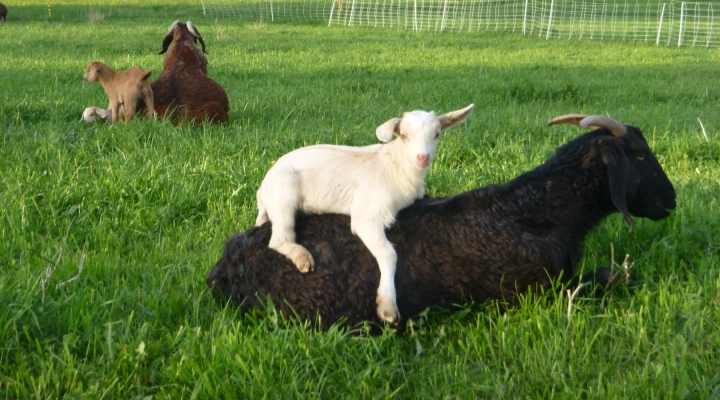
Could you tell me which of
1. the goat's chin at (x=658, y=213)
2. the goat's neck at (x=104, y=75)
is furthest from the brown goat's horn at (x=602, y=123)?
the goat's neck at (x=104, y=75)

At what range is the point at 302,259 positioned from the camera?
3.99m

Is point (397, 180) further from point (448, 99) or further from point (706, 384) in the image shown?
point (448, 99)

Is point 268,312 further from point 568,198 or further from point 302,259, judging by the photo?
point 568,198

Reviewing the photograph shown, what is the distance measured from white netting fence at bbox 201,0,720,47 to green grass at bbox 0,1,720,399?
14880 mm

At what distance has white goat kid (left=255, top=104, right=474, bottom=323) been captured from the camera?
12.8ft

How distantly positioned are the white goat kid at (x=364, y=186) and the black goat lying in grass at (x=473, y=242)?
0.09 m

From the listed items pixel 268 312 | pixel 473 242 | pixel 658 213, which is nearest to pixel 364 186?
pixel 473 242

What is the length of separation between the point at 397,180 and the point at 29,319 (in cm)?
195

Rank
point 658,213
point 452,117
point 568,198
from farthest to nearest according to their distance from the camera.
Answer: point 658,213 → point 568,198 → point 452,117

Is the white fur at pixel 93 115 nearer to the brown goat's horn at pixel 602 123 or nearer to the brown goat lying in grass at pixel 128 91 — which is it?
the brown goat lying in grass at pixel 128 91

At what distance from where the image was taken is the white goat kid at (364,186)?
3.89 metres

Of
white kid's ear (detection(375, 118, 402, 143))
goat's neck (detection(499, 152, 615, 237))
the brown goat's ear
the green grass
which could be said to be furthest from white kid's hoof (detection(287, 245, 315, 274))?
the brown goat's ear

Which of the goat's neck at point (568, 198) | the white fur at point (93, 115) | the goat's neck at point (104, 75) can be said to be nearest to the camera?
the goat's neck at point (568, 198)

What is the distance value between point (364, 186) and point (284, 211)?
446 millimetres
